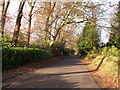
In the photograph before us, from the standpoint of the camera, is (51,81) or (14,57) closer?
(51,81)

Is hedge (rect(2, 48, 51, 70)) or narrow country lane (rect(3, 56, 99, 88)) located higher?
hedge (rect(2, 48, 51, 70))

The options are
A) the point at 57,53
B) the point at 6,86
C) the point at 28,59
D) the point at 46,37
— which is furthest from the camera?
the point at 57,53

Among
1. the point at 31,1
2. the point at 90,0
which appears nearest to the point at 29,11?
the point at 31,1

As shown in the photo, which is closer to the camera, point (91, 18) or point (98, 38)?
point (91, 18)

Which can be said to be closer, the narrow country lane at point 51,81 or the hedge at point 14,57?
the narrow country lane at point 51,81

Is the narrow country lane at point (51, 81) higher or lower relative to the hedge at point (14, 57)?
lower

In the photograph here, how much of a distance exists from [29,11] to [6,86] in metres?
13.9

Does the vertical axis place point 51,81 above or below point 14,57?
below

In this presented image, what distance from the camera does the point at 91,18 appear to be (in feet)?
55.8

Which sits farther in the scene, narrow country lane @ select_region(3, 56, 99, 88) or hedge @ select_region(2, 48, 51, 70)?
hedge @ select_region(2, 48, 51, 70)

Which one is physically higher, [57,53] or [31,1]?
[31,1]

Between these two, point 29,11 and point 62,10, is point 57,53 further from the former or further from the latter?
point 29,11

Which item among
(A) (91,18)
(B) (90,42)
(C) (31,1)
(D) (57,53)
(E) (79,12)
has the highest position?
(C) (31,1)

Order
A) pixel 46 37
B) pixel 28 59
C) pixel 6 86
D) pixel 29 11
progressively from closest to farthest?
pixel 6 86 < pixel 28 59 < pixel 29 11 < pixel 46 37
